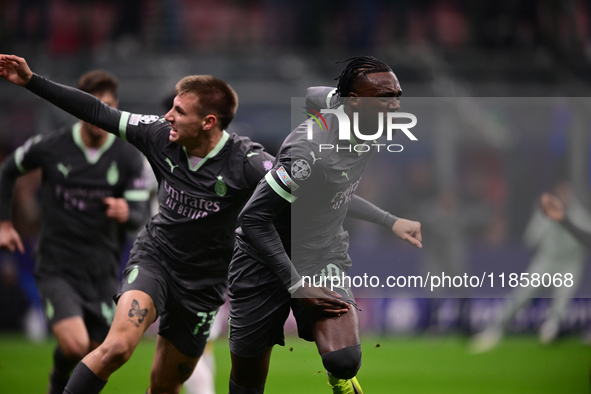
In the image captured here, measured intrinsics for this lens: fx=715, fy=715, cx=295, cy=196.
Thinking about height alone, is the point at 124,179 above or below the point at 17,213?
below

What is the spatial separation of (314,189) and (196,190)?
33.2 inches

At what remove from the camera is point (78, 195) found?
5.46 metres

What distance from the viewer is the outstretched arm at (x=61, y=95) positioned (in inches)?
157

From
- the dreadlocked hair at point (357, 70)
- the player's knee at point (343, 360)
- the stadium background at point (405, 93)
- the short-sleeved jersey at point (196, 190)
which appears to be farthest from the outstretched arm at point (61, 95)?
the stadium background at point (405, 93)

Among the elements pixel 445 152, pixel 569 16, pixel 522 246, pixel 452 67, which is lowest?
pixel 522 246

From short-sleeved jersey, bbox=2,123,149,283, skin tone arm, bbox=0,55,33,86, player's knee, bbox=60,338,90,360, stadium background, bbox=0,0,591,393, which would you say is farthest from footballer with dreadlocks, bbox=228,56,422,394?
stadium background, bbox=0,0,591,393

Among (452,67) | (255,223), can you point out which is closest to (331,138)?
(255,223)

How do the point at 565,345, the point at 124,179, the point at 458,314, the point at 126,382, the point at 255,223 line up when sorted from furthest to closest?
1. the point at 458,314
2. the point at 565,345
3. the point at 126,382
4. the point at 124,179
5. the point at 255,223

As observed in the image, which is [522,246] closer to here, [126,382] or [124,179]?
[126,382]

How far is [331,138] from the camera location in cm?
394

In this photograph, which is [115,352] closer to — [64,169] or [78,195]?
[78,195]

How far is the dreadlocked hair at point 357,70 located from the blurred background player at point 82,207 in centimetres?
207

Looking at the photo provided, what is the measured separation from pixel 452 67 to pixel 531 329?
191 inches

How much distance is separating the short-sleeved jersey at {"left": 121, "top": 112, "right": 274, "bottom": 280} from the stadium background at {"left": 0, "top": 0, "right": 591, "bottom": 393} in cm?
383
